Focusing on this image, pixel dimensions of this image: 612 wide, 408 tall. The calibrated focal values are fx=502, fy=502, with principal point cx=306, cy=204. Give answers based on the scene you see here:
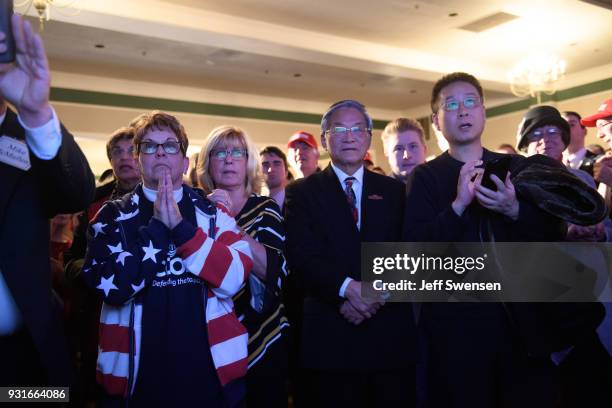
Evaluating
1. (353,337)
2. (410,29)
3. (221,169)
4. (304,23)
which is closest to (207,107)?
(304,23)

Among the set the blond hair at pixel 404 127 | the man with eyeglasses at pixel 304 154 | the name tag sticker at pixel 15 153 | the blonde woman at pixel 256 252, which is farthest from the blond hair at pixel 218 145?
the man with eyeglasses at pixel 304 154

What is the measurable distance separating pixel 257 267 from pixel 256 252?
6 centimetres

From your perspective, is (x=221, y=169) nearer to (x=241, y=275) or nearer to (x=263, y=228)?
(x=263, y=228)

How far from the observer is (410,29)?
25.0ft

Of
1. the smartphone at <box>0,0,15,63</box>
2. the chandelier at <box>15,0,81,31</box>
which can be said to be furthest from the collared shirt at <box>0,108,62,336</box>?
the chandelier at <box>15,0,81,31</box>

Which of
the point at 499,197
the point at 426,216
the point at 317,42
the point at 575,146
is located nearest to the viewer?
the point at 499,197

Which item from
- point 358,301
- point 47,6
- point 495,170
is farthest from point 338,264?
point 47,6

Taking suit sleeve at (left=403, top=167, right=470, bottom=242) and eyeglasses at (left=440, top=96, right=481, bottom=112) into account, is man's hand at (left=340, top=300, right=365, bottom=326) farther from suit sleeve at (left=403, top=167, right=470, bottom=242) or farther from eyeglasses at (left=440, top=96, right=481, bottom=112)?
eyeglasses at (left=440, top=96, right=481, bottom=112)

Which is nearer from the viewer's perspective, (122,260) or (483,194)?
(122,260)

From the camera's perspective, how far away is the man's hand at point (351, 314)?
183 cm

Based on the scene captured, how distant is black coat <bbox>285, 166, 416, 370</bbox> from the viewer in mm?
1831

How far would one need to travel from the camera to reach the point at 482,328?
166cm

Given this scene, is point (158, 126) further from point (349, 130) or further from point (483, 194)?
point (483, 194)

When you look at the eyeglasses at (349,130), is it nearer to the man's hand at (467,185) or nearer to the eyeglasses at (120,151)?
the man's hand at (467,185)
